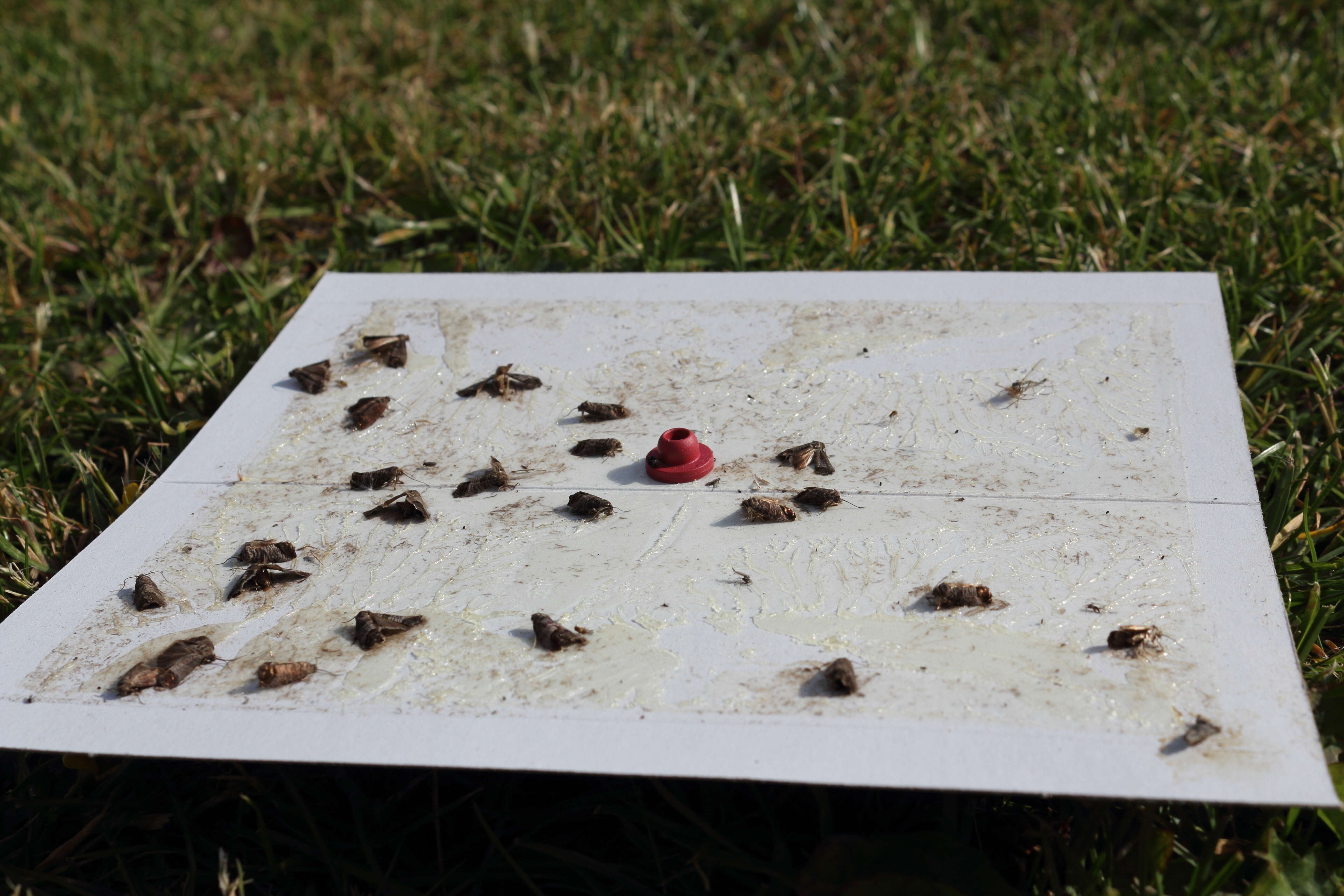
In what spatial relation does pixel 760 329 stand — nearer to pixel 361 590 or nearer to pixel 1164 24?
pixel 361 590

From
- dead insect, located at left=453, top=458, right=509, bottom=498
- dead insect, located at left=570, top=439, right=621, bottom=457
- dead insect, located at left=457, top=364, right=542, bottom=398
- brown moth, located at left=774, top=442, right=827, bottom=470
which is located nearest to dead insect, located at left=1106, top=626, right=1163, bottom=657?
brown moth, located at left=774, top=442, right=827, bottom=470

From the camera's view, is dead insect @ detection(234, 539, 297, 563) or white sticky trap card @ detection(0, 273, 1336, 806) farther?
dead insect @ detection(234, 539, 297, 563)

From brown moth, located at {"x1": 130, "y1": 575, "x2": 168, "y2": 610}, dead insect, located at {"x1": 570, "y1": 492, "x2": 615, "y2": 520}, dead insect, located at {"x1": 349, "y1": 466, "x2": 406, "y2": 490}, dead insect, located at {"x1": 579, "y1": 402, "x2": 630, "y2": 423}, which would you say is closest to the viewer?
brown moth, located at {"x1": 130, "y1": 575, "x2": 168, "y2": 610}

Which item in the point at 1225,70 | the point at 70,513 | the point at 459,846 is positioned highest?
the point at 1225,70

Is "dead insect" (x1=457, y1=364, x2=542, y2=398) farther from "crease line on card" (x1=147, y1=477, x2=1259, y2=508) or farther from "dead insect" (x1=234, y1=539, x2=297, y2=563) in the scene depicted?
"dead insect" (x1=234, y1=539, x2=297, y2=563)

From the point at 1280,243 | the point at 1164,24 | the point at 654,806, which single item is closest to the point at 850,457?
the point at 654,806

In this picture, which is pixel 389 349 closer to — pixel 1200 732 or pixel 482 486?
pixel 482 486

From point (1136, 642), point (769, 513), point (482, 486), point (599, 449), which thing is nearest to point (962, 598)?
point (1136, 642)
